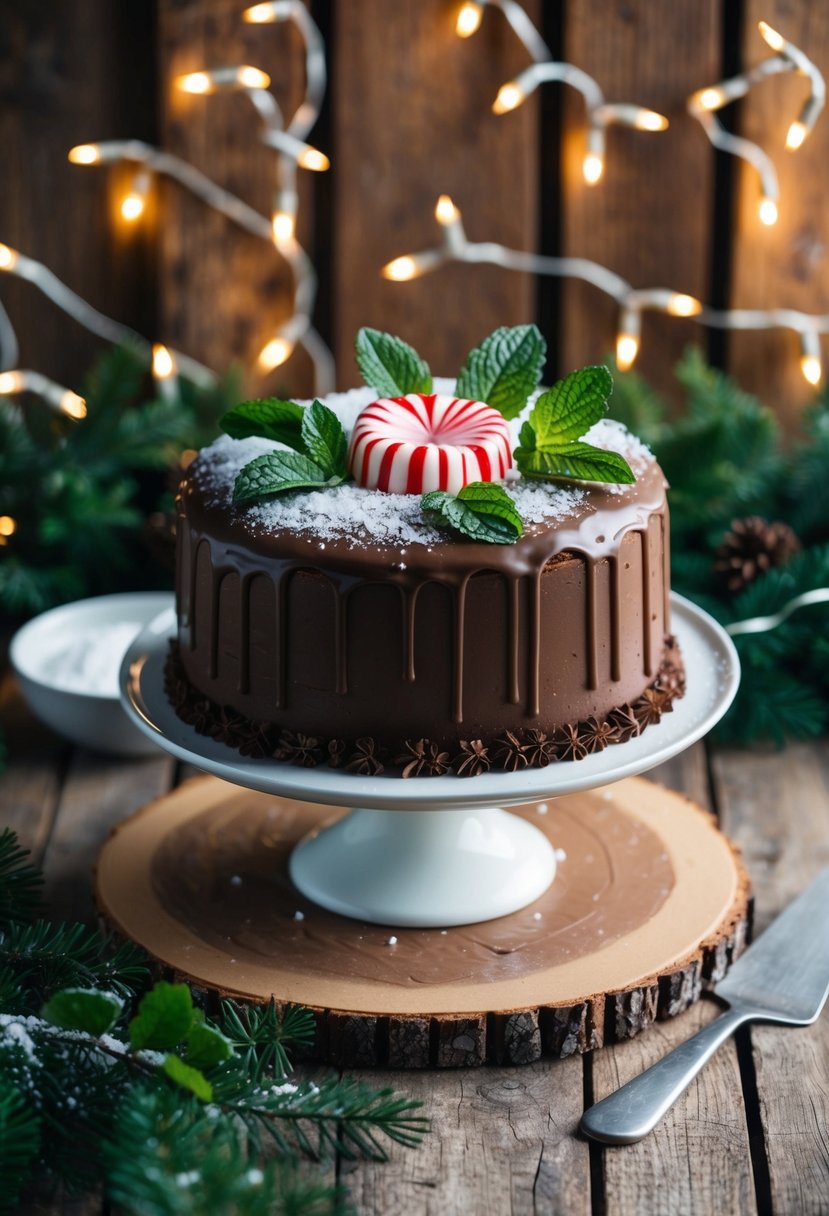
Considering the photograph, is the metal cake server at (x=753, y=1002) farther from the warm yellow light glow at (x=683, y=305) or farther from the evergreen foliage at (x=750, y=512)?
the warm yellow light glow at (x=683, y=305)

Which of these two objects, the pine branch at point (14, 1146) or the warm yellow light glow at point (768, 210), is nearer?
the pine branch at point (14, 1146)

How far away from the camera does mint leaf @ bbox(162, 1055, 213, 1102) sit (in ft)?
4.36

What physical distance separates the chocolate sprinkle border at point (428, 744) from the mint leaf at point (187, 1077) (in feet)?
1.08

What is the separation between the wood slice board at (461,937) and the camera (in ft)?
5.07

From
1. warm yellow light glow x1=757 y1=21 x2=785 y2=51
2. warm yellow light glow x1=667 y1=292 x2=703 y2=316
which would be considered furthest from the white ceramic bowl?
warm yellow light glow x1=757 y1=21 x2=785 y2=51

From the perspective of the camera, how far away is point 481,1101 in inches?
59.1

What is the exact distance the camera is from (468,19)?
2586mm

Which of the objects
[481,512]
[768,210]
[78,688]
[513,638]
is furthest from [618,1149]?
[768,210]

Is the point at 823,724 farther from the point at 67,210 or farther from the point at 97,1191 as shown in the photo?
the point at 67,210

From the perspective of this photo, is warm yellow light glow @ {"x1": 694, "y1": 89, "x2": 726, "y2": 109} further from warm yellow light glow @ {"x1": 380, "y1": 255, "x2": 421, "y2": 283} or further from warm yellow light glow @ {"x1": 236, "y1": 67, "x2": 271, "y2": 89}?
warm yellow light glow @ {"x1": 236, "y1": 67, "x2": 271, "y2": 89}

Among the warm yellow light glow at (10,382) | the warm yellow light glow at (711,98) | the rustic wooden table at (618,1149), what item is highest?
the warm yellow light glow at (711,98)

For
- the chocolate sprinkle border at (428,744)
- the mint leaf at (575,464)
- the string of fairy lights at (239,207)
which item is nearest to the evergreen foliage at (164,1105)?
the chocolate sprinkle border at (428,744)

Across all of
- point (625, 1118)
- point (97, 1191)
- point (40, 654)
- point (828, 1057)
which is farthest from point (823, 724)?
point (97, 1191)

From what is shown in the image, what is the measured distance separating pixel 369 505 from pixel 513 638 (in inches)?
7.9
